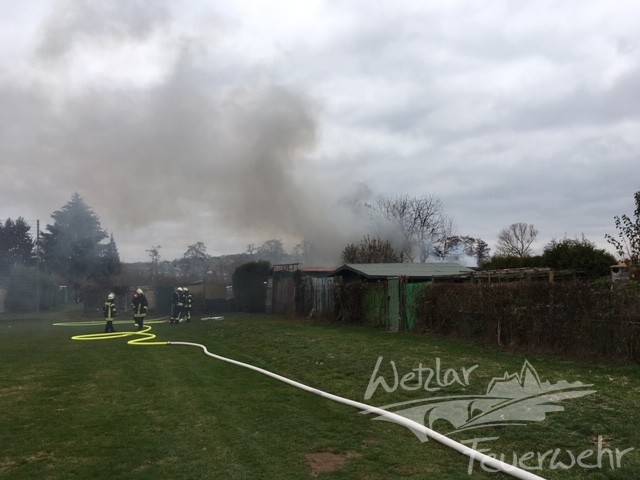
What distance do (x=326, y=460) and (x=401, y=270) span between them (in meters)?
23.6

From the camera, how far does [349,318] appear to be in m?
22.5

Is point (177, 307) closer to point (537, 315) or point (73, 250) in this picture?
point (537, 315)

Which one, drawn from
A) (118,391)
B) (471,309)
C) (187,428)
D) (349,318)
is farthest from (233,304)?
(187,428)

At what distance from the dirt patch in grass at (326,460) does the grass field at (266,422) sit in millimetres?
18

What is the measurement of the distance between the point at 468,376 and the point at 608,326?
383cm

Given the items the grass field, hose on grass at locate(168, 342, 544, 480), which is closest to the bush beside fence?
the grass field

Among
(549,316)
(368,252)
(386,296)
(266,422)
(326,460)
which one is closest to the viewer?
(326,460)

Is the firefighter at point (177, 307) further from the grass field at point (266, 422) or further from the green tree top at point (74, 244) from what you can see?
the green tree top at point (74, 244)

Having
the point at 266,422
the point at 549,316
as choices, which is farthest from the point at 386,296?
the point at 266,422

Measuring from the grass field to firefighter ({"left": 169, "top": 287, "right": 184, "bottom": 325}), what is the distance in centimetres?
1298

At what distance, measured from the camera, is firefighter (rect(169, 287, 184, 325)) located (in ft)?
84.7

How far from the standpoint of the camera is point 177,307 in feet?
85.1

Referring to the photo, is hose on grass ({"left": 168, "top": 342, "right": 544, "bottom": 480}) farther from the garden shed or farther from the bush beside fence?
the garden shed

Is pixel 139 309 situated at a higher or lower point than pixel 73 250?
lower
